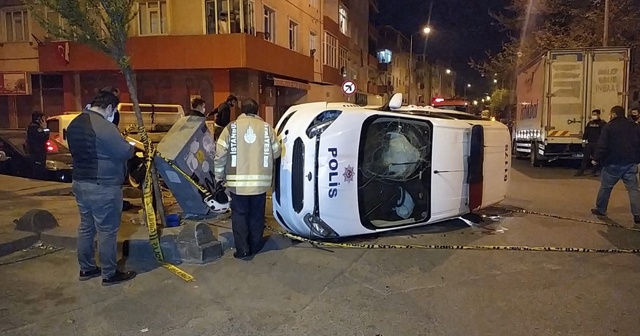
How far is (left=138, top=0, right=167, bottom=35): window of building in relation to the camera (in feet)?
72.0

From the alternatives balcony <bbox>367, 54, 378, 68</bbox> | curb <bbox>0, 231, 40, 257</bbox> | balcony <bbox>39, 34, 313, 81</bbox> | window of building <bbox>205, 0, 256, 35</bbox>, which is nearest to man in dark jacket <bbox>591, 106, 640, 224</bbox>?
curb <bbox>0, 231, 40, 257</bbox>

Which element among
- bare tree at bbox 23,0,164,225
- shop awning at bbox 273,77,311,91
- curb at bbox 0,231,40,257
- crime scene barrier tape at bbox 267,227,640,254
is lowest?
crime scene barrier tape at bbox 267,227,640,254

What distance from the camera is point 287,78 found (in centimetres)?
2656

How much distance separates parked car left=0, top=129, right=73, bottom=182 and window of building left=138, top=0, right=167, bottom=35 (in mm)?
10265

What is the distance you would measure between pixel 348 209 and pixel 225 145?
1571 millimetres

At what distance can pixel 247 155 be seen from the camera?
19.7 feet

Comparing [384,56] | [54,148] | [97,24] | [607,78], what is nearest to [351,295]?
[97,24]

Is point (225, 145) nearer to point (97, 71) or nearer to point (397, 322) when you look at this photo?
point (397, 322)

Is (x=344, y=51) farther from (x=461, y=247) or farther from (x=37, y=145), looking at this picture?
(x=461, y=247)

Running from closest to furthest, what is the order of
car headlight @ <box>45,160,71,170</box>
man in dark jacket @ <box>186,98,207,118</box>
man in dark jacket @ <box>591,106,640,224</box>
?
1. man in dark jacket @ <box>186,98,207,118</box>
2. man in dark jacket @ <box>591,106,640,224</box>
3. car headlight @ <box>45,160,71,170</box>

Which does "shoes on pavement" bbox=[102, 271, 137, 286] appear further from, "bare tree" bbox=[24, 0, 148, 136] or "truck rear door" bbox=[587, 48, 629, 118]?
"truck rear door" bbox=[587, 48, 629, 118]

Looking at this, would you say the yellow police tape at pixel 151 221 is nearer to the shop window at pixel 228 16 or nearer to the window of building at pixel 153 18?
the shop window at pixel 228 16

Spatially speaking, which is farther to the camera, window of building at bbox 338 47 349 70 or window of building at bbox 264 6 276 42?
window of building at bbox 338 47 349 70

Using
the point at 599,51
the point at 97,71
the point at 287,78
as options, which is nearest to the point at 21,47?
the point at 97,71
